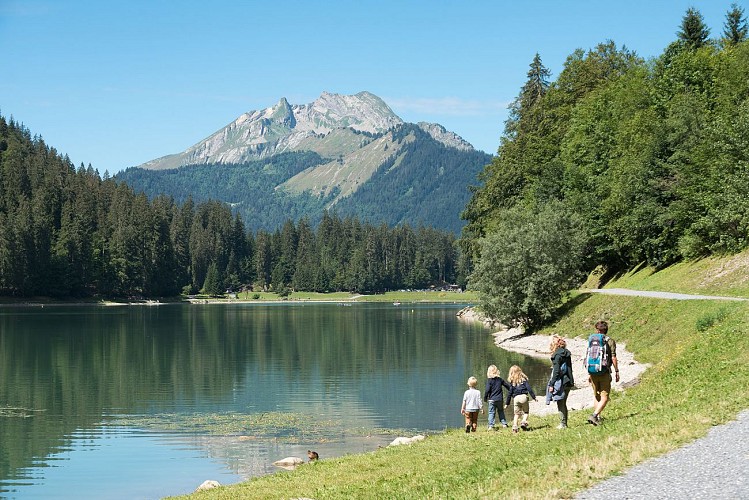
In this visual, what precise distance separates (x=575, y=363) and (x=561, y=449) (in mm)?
34622

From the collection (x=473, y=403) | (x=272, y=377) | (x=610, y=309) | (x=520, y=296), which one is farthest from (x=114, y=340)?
(x=473, y=403)

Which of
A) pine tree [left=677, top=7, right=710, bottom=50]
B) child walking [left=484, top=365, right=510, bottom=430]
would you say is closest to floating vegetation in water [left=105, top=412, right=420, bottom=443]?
child walking [left=484, top=365, right=510, bottom=430]

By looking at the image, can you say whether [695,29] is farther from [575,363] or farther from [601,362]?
[601,362]

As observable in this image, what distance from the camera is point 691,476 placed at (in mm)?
13797

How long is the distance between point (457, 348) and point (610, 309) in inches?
584

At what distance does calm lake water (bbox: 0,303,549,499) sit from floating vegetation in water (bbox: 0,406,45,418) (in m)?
0.08

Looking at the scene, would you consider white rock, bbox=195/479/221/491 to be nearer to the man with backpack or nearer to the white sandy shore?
the man with backpack

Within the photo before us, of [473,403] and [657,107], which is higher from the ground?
[657,107]

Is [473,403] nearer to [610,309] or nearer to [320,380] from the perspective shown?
[320,380]

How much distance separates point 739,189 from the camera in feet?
184

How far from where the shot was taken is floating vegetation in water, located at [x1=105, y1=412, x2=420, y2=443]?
112ft

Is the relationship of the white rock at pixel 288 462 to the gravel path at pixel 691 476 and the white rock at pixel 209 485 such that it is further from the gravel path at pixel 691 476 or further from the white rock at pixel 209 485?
the gravel path at pixel 691 476

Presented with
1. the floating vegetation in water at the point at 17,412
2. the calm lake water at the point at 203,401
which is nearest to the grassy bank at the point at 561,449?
the calm lake water at the point at 203,401

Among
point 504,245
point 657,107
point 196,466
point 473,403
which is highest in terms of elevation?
point 657,107
